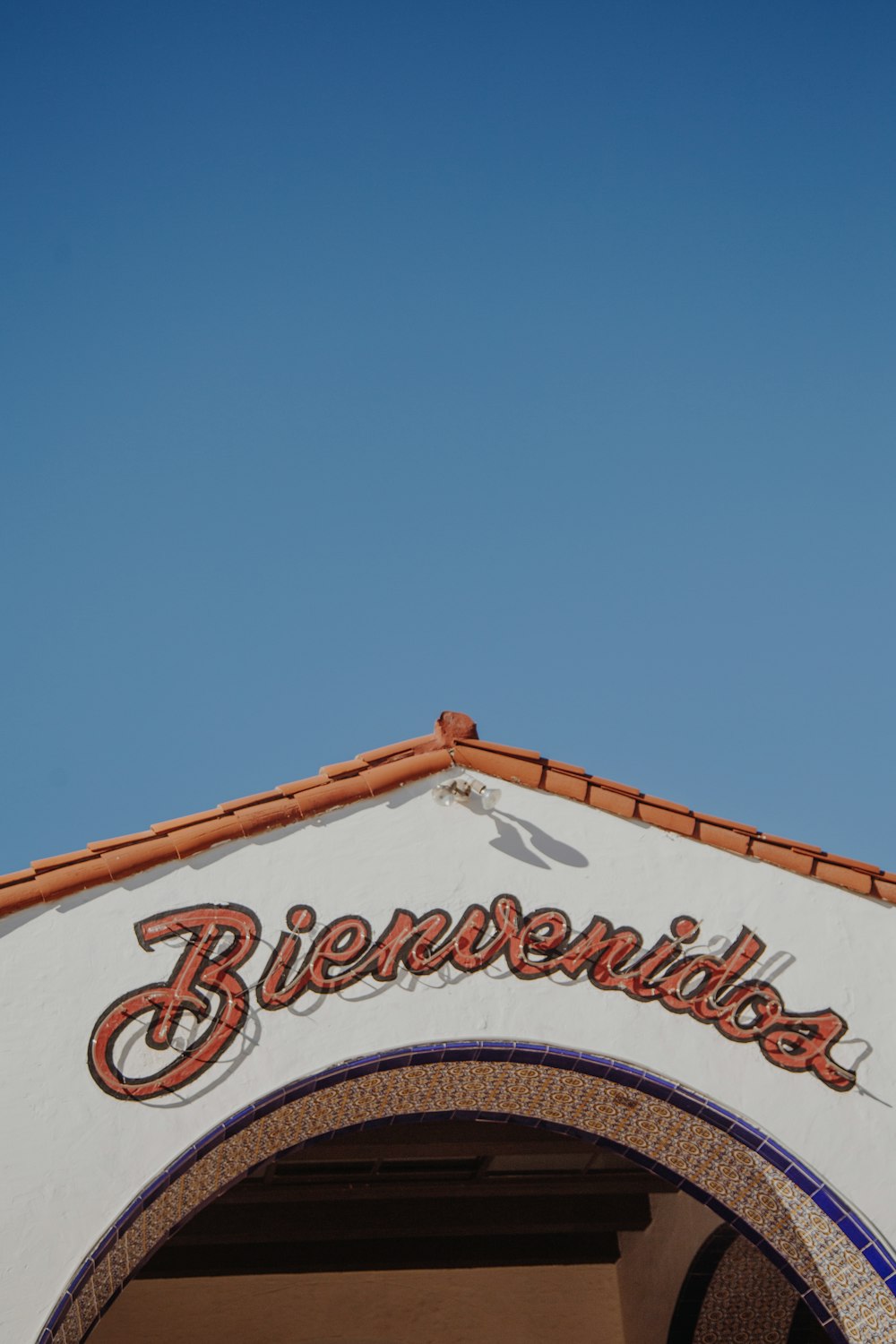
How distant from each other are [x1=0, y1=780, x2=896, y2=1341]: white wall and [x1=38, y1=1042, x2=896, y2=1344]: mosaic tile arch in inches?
3.0

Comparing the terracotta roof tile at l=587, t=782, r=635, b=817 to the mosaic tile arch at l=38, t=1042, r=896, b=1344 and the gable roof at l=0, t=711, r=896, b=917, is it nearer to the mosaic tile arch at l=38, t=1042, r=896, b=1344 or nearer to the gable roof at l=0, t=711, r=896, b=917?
the gable roof at l=0, t=711, r=896, b=917

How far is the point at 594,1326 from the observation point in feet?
25.2

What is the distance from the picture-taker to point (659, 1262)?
7.41m

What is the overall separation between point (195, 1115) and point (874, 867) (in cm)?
306

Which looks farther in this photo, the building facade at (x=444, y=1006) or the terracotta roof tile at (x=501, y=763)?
the terracotta roof tile at (x=501, y=763)

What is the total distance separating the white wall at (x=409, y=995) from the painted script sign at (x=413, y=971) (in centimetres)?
5

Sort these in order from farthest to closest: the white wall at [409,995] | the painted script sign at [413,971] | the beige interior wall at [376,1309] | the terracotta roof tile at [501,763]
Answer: the beige interior wall at [376,1309] < the terracotta roof tile at [501,763] < the painted script sign at [413,971] < the white wall at [409,995]

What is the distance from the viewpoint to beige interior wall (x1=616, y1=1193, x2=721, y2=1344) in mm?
7074

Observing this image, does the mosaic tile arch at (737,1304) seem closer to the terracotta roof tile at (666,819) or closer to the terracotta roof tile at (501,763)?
the terracotta roof tile at (666,819)

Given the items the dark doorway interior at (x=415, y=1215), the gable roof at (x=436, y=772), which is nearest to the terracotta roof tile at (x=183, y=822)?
the gable roof at (x=436, y=772)

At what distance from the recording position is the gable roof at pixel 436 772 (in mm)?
4820

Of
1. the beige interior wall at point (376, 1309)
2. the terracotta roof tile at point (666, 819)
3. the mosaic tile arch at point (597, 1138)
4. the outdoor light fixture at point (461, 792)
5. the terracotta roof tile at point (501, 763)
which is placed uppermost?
the terracotta roof tile at point (666, 819)

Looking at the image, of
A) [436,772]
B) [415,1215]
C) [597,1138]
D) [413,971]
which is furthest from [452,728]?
[415,1215]

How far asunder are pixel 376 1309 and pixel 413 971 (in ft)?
13.2
